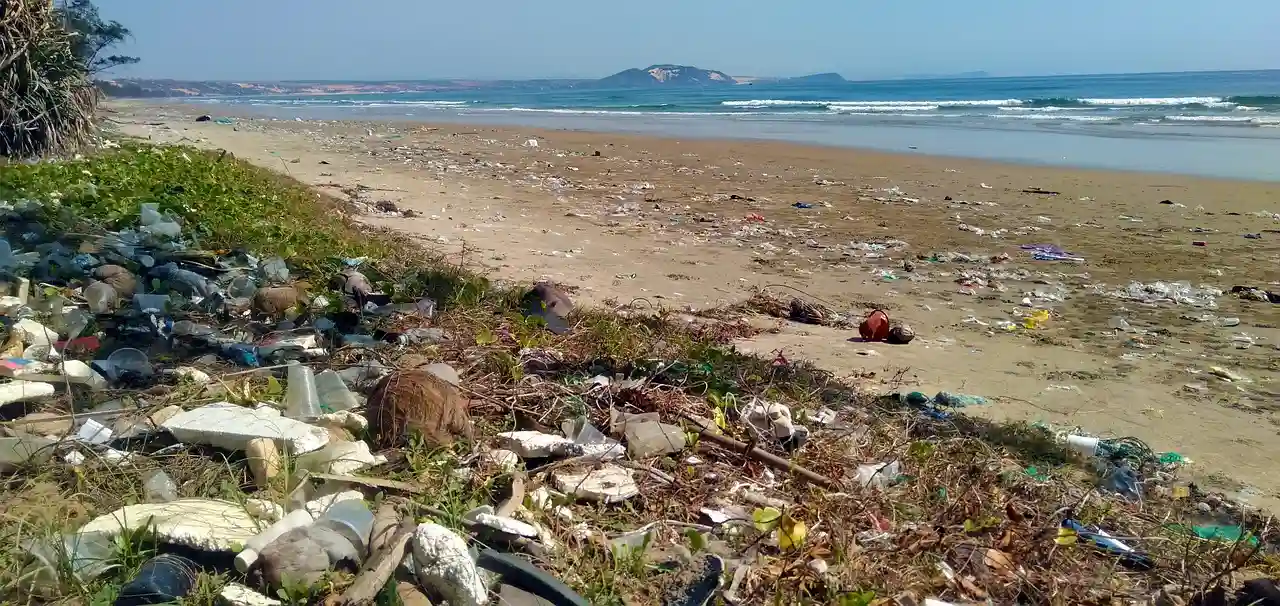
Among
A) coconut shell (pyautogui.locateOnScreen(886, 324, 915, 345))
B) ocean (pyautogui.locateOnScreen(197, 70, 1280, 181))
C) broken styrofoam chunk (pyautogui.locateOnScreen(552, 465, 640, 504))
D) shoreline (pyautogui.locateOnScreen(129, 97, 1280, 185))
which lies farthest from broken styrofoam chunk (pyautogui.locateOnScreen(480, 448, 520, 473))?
ocean (pyautogui.locateOnScreen(197, 70, 1280, 181))

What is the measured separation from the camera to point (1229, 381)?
421 cm

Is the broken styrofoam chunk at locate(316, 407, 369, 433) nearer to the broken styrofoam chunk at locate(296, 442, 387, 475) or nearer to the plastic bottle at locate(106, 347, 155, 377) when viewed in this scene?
the broken styrofoam chunk at locate(296, 442, 387, 475)

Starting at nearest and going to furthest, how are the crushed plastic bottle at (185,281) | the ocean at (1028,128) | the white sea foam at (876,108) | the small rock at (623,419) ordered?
the small rock at (623,419) → the crushed plastic bottle at (185,281) → the ocean at (1028,128) → the white sea foam at (876,108)

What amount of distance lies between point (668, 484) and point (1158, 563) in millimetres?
1425

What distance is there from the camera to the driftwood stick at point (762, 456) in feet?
8.72

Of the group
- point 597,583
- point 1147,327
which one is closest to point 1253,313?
point 1147,327

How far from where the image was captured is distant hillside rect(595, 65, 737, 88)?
80.6 m

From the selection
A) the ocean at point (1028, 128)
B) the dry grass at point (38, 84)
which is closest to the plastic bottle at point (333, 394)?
the dry grass at point (38, 84)

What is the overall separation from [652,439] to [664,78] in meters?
81.4

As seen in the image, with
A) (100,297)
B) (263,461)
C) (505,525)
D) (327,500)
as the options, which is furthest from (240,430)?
(100,297)

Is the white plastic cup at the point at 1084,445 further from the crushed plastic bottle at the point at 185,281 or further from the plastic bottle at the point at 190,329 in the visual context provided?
the crushed plastic bottle at the point at 185,281

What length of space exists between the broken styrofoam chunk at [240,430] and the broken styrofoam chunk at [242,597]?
0.61 meters

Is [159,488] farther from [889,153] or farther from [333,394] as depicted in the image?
[889,153]

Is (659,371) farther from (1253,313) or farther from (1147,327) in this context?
(1253,313)
